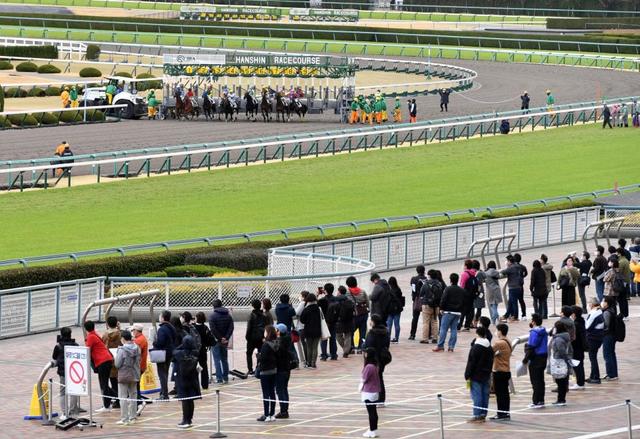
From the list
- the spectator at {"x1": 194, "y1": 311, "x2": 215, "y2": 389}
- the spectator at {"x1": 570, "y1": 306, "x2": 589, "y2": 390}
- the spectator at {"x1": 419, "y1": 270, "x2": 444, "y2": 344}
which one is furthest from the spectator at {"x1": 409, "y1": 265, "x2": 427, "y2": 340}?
the spectator at {"x1": 194, "y1": 311, "x2": 215, "y2": 389}

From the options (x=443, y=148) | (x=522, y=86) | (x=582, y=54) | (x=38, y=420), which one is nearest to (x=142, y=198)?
(x=443, y=148)

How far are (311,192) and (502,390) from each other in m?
22.2

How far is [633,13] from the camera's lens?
103 meters

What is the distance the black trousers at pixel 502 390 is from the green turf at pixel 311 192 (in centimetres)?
1470

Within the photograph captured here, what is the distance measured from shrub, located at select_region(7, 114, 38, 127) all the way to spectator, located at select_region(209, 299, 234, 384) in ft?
109

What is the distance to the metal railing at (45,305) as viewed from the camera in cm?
2416

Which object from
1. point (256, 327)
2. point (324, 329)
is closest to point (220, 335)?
point (256, 327)

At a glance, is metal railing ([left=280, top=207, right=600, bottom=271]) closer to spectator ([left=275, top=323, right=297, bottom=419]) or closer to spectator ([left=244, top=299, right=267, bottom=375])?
spectator ([left=244, top=299, right=267, bottom=375])

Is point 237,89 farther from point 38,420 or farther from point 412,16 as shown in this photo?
point 412,16

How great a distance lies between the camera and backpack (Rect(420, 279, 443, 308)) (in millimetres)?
22250

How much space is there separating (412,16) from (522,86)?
40623mm

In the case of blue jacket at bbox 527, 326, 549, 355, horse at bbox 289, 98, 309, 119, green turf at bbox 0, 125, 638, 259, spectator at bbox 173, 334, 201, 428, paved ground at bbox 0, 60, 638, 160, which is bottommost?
green turf at bbox 0, 125, 638, 259

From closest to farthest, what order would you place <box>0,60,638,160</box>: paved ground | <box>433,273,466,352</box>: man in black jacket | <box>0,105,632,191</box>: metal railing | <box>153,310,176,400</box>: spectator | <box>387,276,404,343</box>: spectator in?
<box>153,310,176,400</box>: spectator
<box>433,273,466,352</box>: man in black jacket
<box>387,276,404,343</box>: spectator
<box>0,105,632,191</box>: metal railing
<box>0,60,638,160</box>: paved ground

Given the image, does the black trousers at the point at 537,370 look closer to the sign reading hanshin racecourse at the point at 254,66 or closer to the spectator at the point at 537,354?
the spectator at the point at 537,354
